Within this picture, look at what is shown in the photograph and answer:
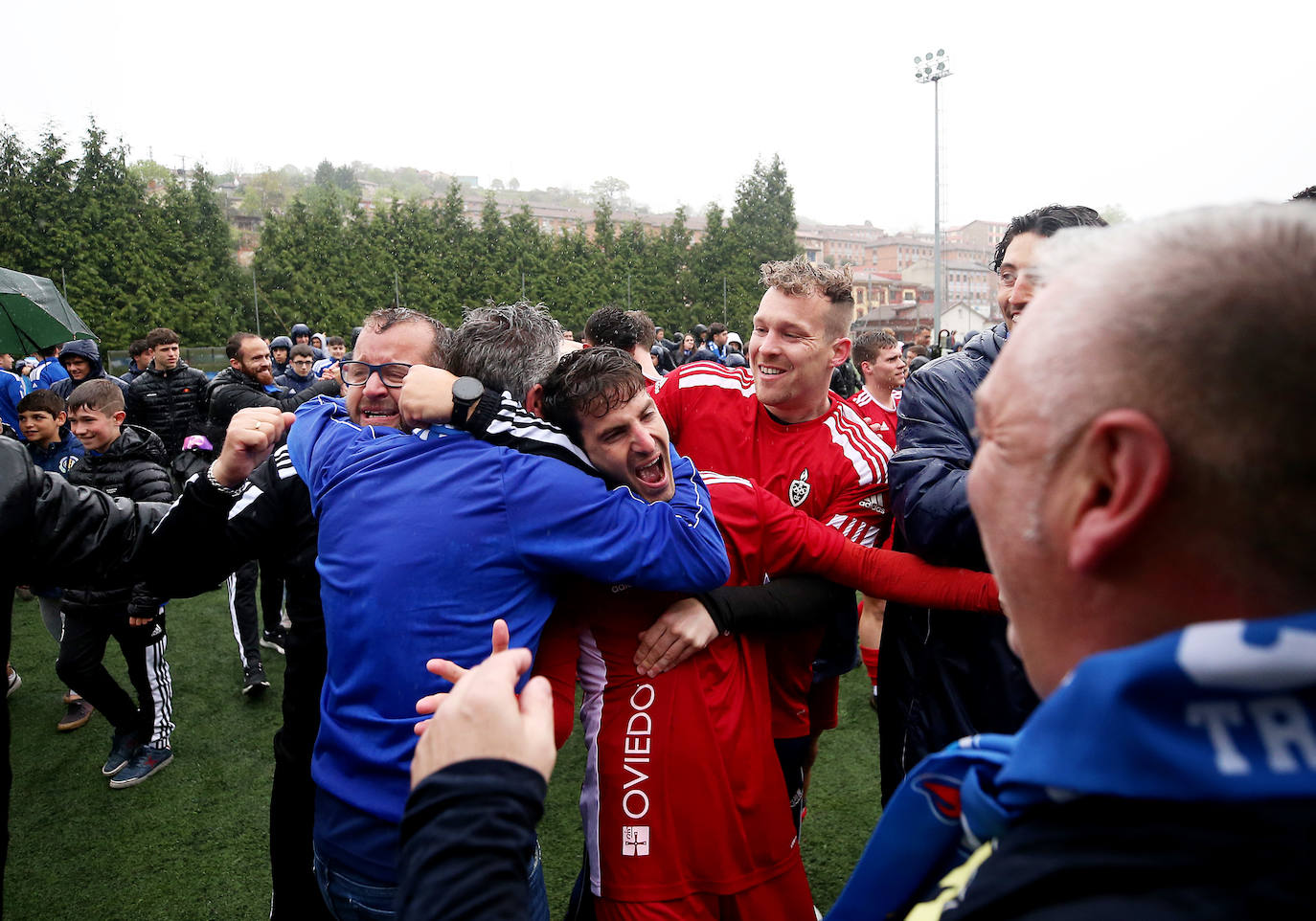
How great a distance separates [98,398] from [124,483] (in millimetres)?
555

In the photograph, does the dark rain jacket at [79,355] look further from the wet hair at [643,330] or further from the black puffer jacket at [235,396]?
the wet hair at [643,330]

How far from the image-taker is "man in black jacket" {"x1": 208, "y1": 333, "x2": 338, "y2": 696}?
18.8 feet

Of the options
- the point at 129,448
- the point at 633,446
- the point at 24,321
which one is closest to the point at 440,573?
the point at 633,446

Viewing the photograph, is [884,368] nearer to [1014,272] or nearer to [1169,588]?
[1014,272]

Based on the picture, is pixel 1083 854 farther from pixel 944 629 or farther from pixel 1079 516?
pixel 944 629

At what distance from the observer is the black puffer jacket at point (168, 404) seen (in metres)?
7.71

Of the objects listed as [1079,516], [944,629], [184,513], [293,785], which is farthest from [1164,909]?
[293,785]

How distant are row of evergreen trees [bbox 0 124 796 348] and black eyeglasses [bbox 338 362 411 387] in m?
20.1

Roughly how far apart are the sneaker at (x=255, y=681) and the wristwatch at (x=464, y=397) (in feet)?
14.9

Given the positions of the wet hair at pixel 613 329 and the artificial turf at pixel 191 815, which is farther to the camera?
the wet hair at pixel 613 329

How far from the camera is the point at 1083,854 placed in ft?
2.15

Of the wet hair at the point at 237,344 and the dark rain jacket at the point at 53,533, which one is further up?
the wet hair at the point at 237,344

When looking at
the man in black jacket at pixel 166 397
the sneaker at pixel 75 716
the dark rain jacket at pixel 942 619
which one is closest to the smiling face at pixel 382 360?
the dark rain jacket at pixel 942 619

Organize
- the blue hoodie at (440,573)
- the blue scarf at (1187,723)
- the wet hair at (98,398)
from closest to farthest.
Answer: the blue scarf at (1187,723), the blue hoodie at (440,573), the wet hair at (98,398)
